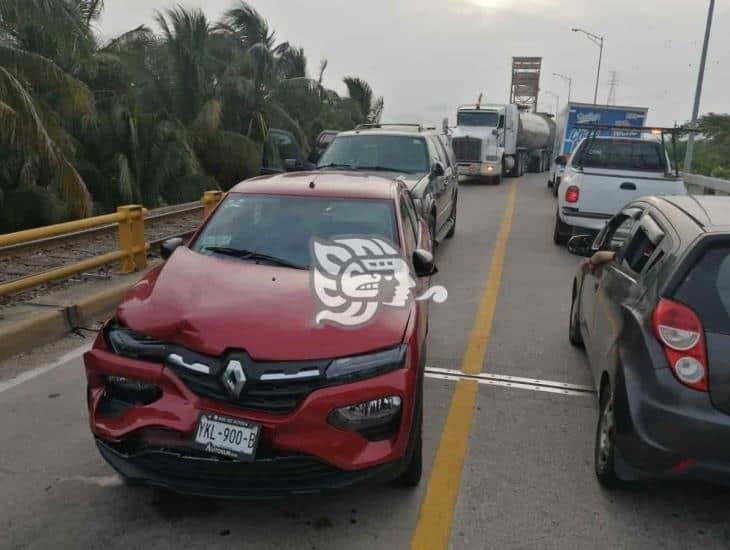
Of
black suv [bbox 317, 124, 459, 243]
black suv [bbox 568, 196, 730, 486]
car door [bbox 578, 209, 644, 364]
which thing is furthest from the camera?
black suv [bbox 317, 124, 459, 243]

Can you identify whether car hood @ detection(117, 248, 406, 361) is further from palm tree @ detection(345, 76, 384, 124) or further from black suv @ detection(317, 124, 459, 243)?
palm tree @ detection(345, 76, 384, 124)

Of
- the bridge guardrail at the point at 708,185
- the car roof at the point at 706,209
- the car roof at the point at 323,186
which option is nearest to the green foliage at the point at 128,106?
the car roof at the point at 323,186

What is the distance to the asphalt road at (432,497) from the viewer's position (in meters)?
3.17

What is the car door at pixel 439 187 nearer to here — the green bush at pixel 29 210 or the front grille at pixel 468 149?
the green bush at pixel 29 210

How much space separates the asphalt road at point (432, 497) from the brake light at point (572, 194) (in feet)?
18.4

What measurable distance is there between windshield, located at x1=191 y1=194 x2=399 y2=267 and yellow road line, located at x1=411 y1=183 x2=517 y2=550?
1.29 m

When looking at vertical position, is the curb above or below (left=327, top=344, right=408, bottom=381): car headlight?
below

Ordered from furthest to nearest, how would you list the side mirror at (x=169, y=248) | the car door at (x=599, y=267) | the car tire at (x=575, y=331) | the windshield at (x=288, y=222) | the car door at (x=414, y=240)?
the car tire at (x=575, y=331) → the car door at (x=599, y=267) → the side mirror at (x=169, y=248) → the windshield at (x=288, y=222) → the car door at (x=414, y=240)

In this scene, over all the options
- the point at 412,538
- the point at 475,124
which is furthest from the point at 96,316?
the point at 475,124

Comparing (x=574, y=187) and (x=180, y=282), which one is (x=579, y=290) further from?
(x=574, y=187)

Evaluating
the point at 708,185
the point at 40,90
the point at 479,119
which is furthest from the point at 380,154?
the point at 479,119

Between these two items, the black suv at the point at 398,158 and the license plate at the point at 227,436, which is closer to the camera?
the license plate at the point at 227,436

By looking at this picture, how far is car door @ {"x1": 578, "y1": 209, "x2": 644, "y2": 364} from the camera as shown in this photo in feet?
15.5

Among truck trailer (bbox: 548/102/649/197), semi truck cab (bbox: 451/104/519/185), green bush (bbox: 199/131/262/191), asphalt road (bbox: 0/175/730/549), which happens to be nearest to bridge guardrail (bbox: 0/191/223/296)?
asphalt road (bbox: 0/175/730/549)
